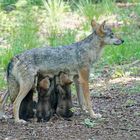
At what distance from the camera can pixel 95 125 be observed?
7621 mm

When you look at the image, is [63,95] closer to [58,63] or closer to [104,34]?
[58,63]

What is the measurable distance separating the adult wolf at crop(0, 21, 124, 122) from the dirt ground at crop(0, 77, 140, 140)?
239mm

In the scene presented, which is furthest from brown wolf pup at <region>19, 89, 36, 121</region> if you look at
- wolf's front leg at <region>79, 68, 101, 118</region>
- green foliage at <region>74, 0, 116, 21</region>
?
green foliage at <region>74, 0, 116, 21</region>

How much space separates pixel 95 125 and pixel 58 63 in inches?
44.5

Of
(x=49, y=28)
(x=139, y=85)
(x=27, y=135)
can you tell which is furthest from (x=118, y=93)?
(x=49, y=28)

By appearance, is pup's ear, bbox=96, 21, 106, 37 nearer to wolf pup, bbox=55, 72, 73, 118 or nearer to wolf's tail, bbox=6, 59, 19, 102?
wolf pup, bbox=55, 72, 73, 118

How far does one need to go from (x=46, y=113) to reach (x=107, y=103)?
1.42 m

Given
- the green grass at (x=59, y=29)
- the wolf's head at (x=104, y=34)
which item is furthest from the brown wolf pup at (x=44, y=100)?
the green grass at (x=59, y=29)

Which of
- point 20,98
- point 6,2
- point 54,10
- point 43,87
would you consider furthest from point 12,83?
point 6,2

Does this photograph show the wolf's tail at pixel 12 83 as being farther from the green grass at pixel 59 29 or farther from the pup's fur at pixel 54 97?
the green grass at pixel 59 29

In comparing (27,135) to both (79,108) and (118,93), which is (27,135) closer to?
(79,108)

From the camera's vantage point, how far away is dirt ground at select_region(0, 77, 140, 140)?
7090 millimetres

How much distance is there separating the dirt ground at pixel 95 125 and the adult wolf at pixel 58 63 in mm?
239

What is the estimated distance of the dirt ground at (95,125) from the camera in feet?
23.3
